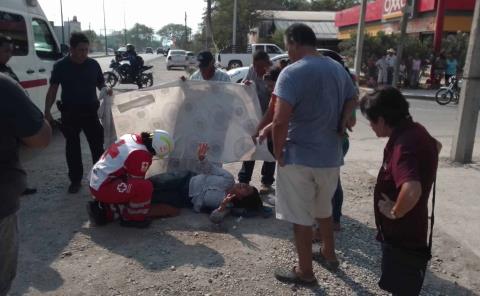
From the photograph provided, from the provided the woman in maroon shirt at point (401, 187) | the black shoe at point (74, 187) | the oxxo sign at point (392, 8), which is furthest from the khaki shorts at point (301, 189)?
the oxxo sign at point (392, 8)

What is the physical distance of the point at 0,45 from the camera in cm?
364

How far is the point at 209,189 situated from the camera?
484cm

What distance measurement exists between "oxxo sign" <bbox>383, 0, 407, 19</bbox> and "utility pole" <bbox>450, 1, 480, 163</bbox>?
19.4 metres

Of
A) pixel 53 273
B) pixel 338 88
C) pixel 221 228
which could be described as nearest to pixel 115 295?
pixel 53 273

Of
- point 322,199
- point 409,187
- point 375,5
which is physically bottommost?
point 322,199

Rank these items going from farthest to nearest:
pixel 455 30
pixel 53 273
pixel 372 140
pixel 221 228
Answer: pixel 455 30, pixel 372 140, pixel 221 228, pixel 53 273

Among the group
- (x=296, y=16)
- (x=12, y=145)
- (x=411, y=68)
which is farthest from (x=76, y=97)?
(x=296, y=16)

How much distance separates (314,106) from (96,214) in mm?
2402

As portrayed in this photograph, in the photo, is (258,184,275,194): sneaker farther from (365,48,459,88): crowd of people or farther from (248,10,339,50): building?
(248,10,339,50): building

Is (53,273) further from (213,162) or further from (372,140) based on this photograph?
(372,140)

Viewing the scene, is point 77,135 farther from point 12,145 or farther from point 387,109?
point 387,109

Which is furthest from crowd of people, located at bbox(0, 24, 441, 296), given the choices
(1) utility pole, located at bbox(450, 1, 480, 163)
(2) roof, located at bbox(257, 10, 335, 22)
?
(2) roof, located at bbox(257, 10, 335, 22)

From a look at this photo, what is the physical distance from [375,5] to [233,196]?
2894cm

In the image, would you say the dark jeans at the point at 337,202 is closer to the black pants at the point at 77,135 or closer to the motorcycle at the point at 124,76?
the black pants at the point at 77,135
